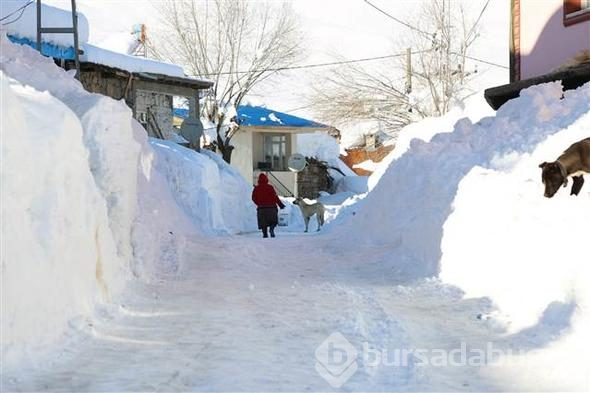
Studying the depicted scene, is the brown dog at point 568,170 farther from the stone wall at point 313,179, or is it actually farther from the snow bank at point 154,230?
the stone wall at point 313,179

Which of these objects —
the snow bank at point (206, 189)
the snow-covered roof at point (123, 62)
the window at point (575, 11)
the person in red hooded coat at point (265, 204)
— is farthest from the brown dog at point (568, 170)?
the snow-covered roof at point (123, 62)

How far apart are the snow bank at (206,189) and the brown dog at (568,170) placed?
1147 centimetres

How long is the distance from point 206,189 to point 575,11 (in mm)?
12051

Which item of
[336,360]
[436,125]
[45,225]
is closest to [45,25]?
[436,125]

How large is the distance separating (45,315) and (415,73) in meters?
32.3

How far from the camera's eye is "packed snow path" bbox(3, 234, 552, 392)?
476 centimetres

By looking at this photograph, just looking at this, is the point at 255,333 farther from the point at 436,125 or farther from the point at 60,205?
the point at 436,125

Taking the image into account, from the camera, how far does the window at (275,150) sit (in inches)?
1539

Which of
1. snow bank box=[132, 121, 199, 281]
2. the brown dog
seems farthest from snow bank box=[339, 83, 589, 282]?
snow bank box=[132, 121, 199, 281]

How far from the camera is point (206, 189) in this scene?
2245 cm

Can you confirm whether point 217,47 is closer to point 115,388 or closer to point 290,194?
point 290,194

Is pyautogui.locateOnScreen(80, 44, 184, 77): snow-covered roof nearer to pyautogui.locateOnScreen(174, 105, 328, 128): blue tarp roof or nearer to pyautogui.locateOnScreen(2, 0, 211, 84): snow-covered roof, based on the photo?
pyautogui.locateOnScreen(2, 0, 211, 84): snow-covered roof

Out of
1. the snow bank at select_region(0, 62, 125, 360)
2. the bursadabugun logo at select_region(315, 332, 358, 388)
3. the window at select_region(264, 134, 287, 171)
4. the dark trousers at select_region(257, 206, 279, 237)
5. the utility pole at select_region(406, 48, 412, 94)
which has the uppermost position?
the utility pole at select_region(406, 48, 412, 94)

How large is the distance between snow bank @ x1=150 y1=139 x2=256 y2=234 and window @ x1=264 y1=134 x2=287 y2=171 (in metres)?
11.7
